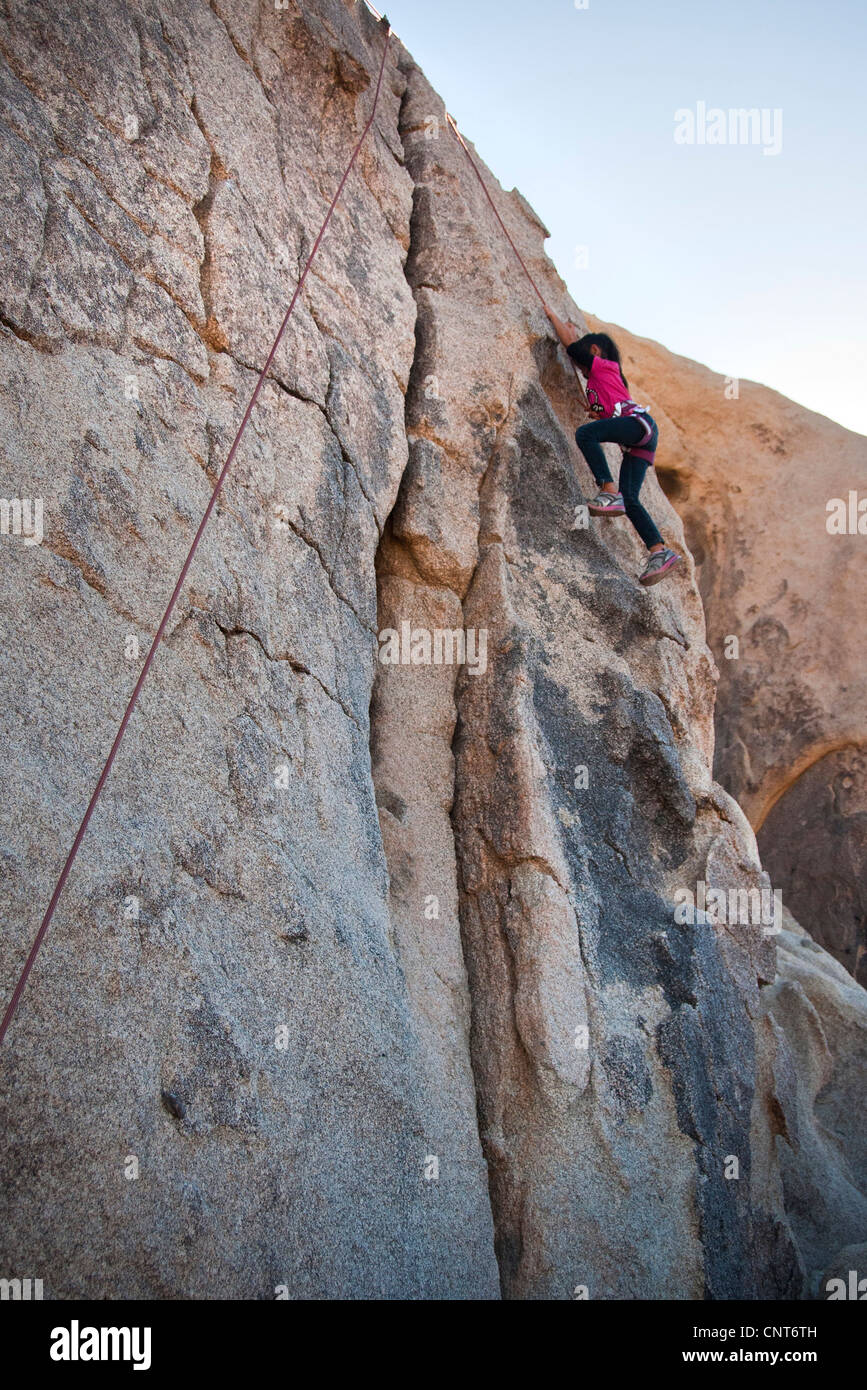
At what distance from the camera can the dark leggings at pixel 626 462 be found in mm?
6305

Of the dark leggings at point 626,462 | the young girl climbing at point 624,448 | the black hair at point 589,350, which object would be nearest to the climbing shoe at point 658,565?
the young girl climbing at point 624,448

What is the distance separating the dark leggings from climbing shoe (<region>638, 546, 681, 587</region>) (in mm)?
135

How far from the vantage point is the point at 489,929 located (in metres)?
4.97

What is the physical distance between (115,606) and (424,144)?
5030 millimetres

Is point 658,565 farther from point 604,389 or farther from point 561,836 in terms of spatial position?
point 561,836

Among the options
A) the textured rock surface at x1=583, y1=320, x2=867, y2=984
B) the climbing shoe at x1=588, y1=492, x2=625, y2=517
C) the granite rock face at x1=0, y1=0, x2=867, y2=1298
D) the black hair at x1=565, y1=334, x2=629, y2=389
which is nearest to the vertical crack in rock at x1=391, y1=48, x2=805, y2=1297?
the granite rock face at x1=0, y1=0, x2=867, y2=1298

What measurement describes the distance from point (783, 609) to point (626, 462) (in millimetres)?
6336

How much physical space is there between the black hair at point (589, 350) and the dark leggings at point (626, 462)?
1.89 feet

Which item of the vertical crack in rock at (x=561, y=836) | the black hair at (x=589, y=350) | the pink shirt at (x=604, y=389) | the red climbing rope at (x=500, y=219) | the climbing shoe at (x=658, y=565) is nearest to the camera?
the vertical crack in rock at (x=561, y=836)

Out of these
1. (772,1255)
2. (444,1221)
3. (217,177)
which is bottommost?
(772,1255)

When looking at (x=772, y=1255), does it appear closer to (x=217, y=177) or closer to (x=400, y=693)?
(x=400, y=693)

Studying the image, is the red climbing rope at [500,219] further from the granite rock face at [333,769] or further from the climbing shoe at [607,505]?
the climbing shoe at [607,505]

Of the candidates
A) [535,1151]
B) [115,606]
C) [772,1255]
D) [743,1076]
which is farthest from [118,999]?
[772,1255]

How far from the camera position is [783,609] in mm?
12008
